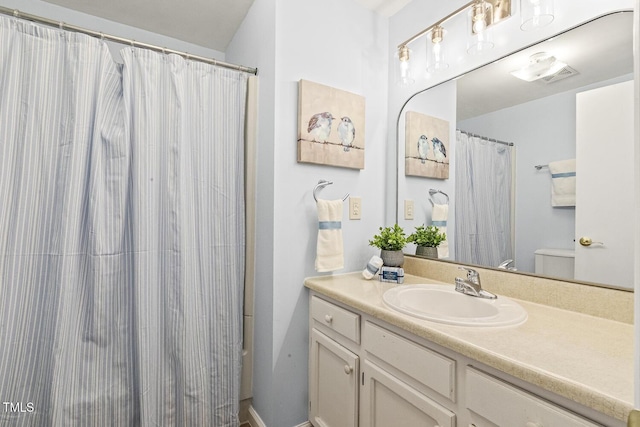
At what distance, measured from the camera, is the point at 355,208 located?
1727 millimetres

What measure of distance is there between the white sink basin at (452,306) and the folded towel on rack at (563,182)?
0.44m

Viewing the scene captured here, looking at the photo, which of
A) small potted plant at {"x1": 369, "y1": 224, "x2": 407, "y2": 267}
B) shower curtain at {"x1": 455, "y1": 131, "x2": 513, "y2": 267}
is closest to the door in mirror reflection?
shower curtain at {"x1": 455, "y1": 131, "x2": 513, "y2": 267}

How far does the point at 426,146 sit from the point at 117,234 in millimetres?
1681

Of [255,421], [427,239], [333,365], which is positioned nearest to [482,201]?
[427,239]

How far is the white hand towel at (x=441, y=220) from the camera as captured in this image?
1553 millimetres

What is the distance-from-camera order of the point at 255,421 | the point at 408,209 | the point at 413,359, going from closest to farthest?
1. the point at 413,359
2. the point at 255,421
3. the point at 408,209

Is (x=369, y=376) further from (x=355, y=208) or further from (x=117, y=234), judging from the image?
(x=117, y=234)

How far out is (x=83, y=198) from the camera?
134 cm

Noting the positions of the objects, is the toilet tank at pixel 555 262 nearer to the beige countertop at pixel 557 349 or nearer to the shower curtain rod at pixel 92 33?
the beige countertop at pixel 557 349

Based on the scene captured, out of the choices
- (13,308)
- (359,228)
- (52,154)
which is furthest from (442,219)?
(13,308)

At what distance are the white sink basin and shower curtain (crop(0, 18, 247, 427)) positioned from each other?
3.01 feet

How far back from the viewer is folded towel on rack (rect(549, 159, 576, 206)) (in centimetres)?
110

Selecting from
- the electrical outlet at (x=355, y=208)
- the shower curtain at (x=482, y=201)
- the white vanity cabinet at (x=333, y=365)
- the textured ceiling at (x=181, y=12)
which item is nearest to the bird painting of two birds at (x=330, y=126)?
the electrical outlet at (x=355, y=208)

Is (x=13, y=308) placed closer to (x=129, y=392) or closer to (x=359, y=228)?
(x=129, y=392)
